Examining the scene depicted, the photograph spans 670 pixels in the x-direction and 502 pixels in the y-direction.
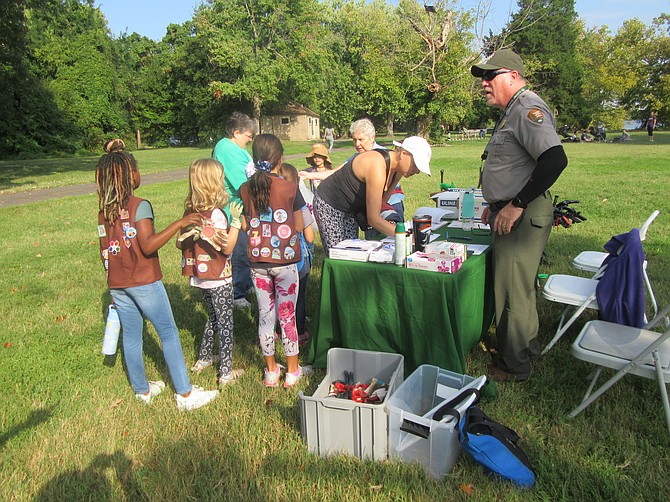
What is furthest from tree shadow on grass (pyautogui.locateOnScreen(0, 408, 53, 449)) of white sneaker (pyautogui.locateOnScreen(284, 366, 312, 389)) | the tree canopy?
the tree canopy

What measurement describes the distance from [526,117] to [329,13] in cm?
5035

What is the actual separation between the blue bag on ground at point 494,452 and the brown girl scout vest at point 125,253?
209 centimetres

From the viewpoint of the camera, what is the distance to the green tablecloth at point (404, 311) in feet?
10.4

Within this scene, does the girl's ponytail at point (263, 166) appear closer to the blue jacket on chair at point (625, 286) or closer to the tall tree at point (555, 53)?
the blue jacket on chair at point (625, 286)

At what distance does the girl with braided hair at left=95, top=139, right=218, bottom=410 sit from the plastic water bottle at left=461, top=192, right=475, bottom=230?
2.55 metres

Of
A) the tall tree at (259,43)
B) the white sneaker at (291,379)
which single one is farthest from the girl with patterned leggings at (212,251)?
the tall tree at (259,43)

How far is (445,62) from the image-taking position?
31297 millimetres

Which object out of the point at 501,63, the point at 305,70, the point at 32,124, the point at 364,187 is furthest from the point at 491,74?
the point at 305,70

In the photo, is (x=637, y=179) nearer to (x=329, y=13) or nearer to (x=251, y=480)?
(x=251, y=480)

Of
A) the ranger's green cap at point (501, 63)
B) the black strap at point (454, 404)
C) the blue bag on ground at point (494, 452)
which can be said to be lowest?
the blue bag on ground at point (494, 452)

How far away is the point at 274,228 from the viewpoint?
3.25 m

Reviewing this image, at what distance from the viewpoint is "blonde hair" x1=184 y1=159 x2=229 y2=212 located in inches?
123

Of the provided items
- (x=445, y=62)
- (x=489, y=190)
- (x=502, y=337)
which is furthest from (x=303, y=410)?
(x=445, y=62)

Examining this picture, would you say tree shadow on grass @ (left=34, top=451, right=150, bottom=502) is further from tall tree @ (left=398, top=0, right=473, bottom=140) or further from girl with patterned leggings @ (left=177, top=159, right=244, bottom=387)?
tall tree @ (left=398, top=0, right=473, bottom=140)
